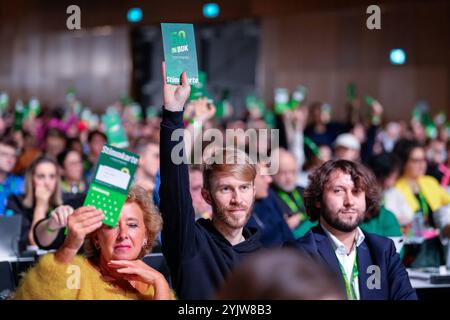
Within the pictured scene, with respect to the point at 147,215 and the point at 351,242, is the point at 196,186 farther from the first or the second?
the point at 147,215

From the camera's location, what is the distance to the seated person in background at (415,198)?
5.37 meters

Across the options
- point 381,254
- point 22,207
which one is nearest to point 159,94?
point 22,207

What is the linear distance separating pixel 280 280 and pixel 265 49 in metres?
16.2

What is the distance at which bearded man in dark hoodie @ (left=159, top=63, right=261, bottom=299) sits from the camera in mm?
2809

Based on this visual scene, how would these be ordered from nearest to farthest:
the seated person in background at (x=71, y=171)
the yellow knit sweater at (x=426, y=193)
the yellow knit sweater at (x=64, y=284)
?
the yellow knit sweater at (x=64, y=284) → the yellow knit sweater at (x=426, y=193) → the seated person in background at (x=71, y=171)

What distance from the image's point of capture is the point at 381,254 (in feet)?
10.3

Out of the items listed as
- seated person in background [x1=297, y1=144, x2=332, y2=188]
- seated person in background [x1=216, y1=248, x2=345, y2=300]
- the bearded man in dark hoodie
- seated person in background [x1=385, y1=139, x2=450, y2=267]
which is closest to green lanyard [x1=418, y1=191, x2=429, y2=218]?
seated person in background [x1=385, y1=139, x2=450, y2=267]

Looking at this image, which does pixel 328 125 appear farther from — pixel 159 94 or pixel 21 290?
pixel 21 290

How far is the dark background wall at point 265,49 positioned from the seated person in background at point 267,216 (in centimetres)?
1113

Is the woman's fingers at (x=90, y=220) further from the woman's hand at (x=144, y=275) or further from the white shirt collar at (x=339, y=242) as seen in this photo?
the white shirt collar at (x=339, y=242)

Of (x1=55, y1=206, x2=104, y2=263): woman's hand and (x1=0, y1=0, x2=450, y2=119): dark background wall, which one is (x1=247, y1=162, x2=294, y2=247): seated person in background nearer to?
(x1=55, y1=206, x2=104, y2=263): woman's hand

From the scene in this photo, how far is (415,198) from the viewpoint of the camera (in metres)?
6.46

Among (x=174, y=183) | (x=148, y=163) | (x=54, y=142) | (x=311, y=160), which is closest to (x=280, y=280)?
(x=174, y=183)

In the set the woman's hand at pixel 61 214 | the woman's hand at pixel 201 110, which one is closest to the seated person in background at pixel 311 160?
the woman's hand at pixel 201 110
